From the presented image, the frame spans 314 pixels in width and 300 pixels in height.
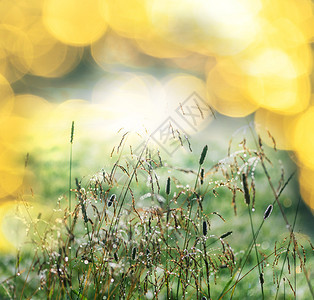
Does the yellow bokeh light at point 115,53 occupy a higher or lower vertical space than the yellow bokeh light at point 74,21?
lower

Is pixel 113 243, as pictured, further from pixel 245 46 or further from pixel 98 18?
pixel 98 18

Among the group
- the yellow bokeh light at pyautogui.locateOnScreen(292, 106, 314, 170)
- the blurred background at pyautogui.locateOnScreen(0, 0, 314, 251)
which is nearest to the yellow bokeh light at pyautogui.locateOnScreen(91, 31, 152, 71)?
the blurred background at pyautogui.locateOnScreen(0, 0, 314, 251)

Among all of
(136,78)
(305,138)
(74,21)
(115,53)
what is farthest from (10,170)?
(74,21)

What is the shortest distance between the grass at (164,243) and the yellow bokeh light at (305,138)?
252mm

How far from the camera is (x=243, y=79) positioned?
17.5ft

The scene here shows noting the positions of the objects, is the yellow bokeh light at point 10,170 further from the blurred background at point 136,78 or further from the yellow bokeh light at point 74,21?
the yellow bokeh light at point 74,21

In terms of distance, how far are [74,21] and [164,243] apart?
5596mm

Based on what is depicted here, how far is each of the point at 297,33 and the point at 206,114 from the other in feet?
4.90

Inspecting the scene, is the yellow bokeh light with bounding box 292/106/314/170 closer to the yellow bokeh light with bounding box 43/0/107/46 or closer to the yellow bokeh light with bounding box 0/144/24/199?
the yellow bokeh light with bounding box 0/144/24/199

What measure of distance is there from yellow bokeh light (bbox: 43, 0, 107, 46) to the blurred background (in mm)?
15

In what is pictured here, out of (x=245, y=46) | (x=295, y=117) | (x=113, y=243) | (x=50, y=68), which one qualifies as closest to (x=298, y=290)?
(x=113, y=243)

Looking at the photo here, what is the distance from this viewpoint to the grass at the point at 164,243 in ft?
4.90

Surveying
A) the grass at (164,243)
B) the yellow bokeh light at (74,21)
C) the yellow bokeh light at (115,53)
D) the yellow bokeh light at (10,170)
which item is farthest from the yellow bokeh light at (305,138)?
the yellow bokeh light at (74,21)

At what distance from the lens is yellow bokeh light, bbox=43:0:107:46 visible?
677 centimetres
